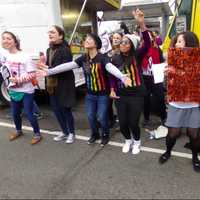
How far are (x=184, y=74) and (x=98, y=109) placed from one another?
1.36 m

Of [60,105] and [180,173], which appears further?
[60,105]

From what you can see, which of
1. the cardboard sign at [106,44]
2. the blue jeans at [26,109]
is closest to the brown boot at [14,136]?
the blue jeans at [26,109]

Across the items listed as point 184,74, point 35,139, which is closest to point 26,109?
point 35,139

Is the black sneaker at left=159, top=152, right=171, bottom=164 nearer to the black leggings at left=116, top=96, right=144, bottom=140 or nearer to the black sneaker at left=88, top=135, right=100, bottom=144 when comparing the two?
the black leggings at left=116, top=96, right=144, bottom=140

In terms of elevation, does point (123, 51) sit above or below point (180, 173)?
above

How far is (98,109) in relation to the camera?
4.47m

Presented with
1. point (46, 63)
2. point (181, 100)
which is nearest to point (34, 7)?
point (46, 63)

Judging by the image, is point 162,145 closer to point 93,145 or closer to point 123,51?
point 93,145

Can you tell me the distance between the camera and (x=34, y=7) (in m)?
5.92

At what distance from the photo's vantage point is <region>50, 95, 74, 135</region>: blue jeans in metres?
4.67

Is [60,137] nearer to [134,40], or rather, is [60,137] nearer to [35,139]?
[35,139]

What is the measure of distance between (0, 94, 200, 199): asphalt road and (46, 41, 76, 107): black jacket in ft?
2.22

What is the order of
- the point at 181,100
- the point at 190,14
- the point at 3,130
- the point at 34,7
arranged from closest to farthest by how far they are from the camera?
the point at 181,100 < the point at 190,14 < the point at 3,130 < the point at 34,7

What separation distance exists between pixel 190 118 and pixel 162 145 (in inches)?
39.2
